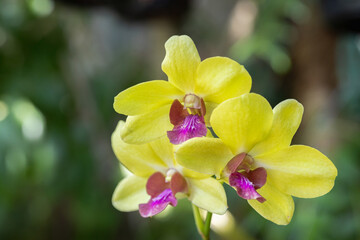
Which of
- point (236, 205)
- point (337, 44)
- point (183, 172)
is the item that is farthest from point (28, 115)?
point (337, 44)

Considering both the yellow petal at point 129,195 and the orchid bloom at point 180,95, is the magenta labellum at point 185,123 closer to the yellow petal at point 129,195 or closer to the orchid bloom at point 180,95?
the orchid bloom at point 180,95

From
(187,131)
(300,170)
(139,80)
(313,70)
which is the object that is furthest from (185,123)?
(139,80)

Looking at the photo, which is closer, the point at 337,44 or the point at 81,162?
the point at 81,162

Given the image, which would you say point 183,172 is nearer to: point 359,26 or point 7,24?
point 359,26

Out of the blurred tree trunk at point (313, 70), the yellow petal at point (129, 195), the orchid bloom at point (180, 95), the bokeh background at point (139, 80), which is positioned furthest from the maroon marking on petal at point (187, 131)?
the blurred tree trunk at point (313, 70)

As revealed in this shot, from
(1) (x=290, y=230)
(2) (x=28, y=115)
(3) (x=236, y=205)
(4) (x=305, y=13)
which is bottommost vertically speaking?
(3) (x=236, y=205)

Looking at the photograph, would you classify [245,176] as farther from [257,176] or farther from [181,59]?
[181,59]

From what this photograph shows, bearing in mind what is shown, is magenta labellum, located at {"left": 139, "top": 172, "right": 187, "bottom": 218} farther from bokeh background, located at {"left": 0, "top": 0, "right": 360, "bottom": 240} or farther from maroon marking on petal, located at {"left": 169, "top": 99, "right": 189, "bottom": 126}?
bokeh background, located at {"left": 0, "top": 0, "right": 360, "bottom": 240}

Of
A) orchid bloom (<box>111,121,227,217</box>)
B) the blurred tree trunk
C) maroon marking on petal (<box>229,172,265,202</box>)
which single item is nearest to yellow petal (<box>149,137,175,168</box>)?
orchid bloom (<box>111,121,227,217</box>)
